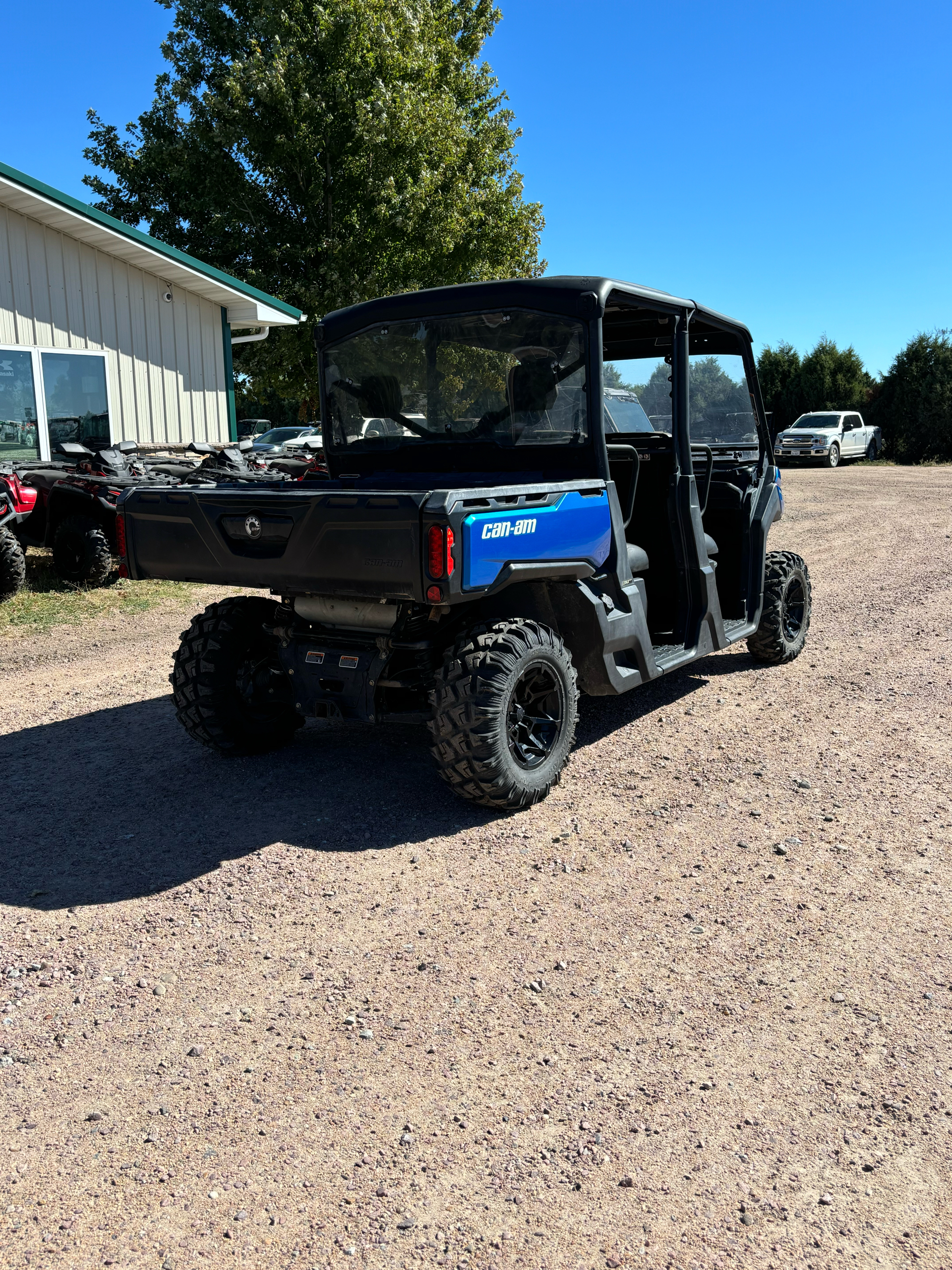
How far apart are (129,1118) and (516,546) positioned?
2450 mm

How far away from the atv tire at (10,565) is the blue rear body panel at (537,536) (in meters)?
6.41

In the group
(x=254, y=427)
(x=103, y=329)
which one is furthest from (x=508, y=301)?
(x=254, y=427)

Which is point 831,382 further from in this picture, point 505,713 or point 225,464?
point 505,713

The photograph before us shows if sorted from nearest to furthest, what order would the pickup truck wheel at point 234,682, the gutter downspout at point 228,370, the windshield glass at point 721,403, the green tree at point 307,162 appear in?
the pickup truck wheel at point 234,682, the windshield glass at point 721,403, the gutter downspout at point 228,370, the green tree at point 307,162

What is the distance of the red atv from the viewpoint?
361 inches

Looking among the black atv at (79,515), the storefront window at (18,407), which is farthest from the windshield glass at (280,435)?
the black atv at (79,515)

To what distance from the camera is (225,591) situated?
1105 cm

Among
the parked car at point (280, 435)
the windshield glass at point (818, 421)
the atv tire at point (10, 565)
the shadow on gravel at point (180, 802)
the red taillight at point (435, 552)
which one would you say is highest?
the windshield glass at point (818, 421)

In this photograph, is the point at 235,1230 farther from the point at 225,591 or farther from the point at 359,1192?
the point at 225,591

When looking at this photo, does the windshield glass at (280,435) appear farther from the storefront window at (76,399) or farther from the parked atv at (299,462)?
the storefront window at (76,399)

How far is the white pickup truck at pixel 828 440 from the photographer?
30.4 metres

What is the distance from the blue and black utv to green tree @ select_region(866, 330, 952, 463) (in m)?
31.4

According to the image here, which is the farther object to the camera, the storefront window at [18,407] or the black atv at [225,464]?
the storefront window at [18,407]

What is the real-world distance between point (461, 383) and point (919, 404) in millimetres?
33271
